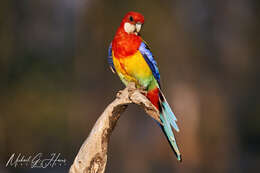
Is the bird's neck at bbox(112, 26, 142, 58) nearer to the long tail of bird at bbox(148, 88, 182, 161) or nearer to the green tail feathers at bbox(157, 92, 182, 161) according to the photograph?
the long tail of bird at bbox(148, 88, 182, 161)

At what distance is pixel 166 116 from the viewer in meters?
3.13

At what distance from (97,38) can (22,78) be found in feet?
8.26

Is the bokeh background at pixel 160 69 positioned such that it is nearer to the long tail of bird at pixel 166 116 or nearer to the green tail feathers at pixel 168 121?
the long tail of bird at pixel 166 116

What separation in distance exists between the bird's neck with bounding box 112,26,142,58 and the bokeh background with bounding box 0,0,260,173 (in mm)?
6553

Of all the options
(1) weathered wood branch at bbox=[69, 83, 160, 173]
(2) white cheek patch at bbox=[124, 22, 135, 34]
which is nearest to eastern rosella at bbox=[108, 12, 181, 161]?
(2) white cheek patch at bbox=[124, 22, 135, 34]

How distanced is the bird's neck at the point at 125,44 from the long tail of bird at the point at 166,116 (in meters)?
0.37

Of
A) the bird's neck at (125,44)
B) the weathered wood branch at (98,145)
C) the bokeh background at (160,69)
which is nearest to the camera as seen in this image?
the weathered wood branch at (98,145)

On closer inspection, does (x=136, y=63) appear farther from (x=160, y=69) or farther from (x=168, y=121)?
(x=160, y=69)

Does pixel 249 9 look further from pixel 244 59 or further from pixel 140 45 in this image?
pixel 140 45

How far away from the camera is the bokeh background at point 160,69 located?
1029 cm

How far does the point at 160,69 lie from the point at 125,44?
8221 mm

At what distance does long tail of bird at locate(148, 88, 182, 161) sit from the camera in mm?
2973

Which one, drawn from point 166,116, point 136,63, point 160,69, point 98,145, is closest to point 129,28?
point 136,63

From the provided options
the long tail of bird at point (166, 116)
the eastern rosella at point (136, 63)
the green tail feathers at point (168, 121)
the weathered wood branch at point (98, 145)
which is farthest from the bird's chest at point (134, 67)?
the weathered wood branch at point (98, 145)
